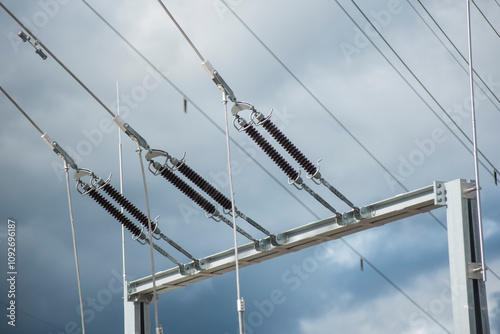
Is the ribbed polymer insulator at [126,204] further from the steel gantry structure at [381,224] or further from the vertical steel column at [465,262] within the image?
the vertical steel column at [465,262]

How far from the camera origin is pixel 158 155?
13.9 metres

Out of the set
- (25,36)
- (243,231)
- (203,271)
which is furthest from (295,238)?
(25,36)

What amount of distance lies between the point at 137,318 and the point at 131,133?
562 cm

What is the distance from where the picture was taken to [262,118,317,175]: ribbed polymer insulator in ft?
43.7

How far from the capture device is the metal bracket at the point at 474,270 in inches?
468

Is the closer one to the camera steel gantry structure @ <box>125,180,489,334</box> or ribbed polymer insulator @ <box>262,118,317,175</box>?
steel gantry structure @ <box>125,180,489,334</box>

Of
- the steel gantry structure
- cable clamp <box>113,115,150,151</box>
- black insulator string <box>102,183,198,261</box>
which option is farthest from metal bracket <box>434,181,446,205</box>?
black insulator string <box>102,183,198,261</box>

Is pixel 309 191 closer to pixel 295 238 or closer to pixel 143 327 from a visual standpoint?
pixel 295 238

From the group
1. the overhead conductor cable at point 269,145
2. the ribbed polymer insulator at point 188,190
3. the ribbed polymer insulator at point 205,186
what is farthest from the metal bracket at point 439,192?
the ribbed polymer insulator at point 188,190

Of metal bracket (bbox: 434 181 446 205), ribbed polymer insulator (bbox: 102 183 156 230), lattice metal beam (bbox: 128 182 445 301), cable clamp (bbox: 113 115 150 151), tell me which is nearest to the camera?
metal bracket (bbox: 434 181 446 205)

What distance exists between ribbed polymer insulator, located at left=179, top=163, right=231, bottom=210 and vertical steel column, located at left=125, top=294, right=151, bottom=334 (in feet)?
14.6

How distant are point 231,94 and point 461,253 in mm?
4281

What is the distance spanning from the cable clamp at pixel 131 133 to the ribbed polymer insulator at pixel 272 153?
5.91 feet

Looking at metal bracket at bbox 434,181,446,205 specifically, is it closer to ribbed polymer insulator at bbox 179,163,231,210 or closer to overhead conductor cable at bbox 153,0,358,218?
overhead conductor cable at bbox 153,0,358,218
